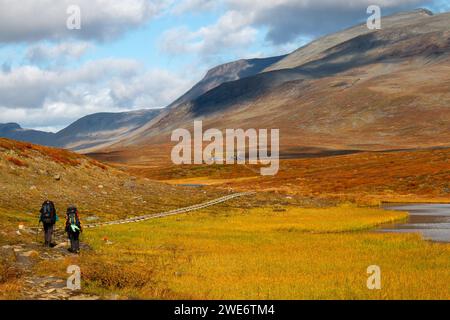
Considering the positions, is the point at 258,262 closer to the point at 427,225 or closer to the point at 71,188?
the point at 427,225

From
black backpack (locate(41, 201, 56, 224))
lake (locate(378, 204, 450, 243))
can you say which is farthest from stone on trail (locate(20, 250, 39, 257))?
lake (locate(378, 204, 450, 243))

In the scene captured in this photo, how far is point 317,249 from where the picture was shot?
36.1m

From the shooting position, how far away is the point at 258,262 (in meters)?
30.0

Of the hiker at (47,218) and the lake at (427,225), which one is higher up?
the hiker at (47,218)

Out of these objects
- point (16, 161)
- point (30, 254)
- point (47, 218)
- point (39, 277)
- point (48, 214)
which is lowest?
point (39, 277)

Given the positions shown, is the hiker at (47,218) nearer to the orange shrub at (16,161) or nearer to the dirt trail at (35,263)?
the dirt trail at (35,263)

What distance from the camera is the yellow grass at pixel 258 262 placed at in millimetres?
21328

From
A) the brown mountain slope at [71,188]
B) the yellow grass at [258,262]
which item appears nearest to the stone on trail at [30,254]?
the yellow grass at [258,262]

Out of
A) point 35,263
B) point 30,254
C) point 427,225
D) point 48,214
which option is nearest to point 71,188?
point 48,214

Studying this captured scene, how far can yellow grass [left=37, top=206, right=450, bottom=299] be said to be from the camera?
21.3 m

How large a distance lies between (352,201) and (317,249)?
53.8 m

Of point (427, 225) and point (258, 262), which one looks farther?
point (427, 225)

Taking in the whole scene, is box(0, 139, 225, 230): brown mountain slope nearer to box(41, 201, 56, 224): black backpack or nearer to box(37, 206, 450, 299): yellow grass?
box(37, 206, 450, 299): yellow grass
